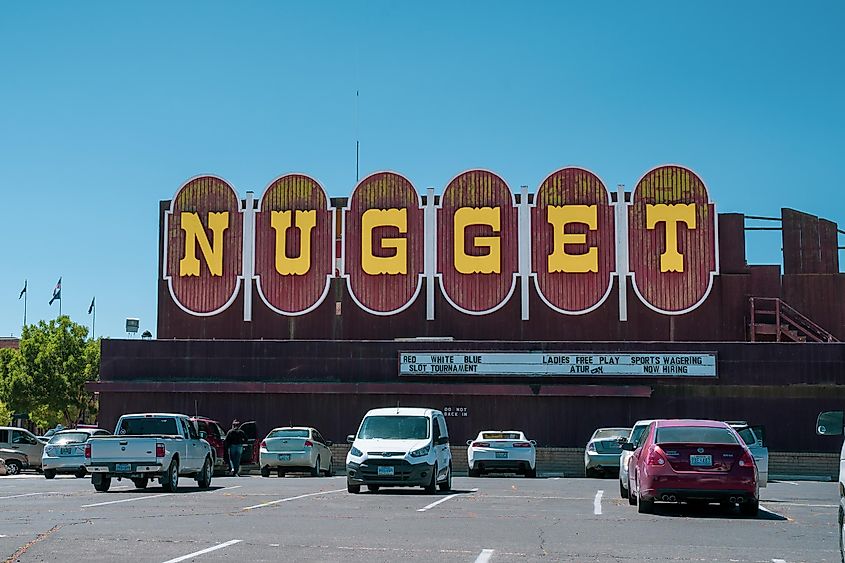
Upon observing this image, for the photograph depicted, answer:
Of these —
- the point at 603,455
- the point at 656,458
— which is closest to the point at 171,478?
the point at 656,458

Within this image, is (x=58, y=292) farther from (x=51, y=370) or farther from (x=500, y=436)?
(x=500, y=436)

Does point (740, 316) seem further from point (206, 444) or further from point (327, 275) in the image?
point (206, 444)

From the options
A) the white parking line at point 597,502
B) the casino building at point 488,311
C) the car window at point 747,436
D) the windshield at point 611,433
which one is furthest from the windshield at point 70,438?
the car window at point 747,436

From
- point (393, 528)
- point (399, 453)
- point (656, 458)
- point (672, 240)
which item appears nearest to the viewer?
point (393, 528)

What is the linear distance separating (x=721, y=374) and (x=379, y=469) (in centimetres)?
1909

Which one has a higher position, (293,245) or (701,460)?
(293,245)

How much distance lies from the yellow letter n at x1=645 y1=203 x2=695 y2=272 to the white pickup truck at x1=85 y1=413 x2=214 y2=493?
910 inches

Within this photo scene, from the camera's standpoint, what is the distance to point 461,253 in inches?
1684

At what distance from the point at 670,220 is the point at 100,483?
25.6 meters

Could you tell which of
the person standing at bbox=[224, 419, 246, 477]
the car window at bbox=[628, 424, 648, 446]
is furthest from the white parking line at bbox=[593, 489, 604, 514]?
the person standing at bbox=[224, 419, 246, 477]

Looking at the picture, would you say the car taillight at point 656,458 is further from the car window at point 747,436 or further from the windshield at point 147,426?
the windshield at point 147,426

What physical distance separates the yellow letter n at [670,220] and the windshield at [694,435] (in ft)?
80.6

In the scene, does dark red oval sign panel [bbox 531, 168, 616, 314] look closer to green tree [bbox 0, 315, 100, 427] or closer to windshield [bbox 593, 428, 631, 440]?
windshield [bbox 593, 428, 631, 440]

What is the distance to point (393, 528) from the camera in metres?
14.9
